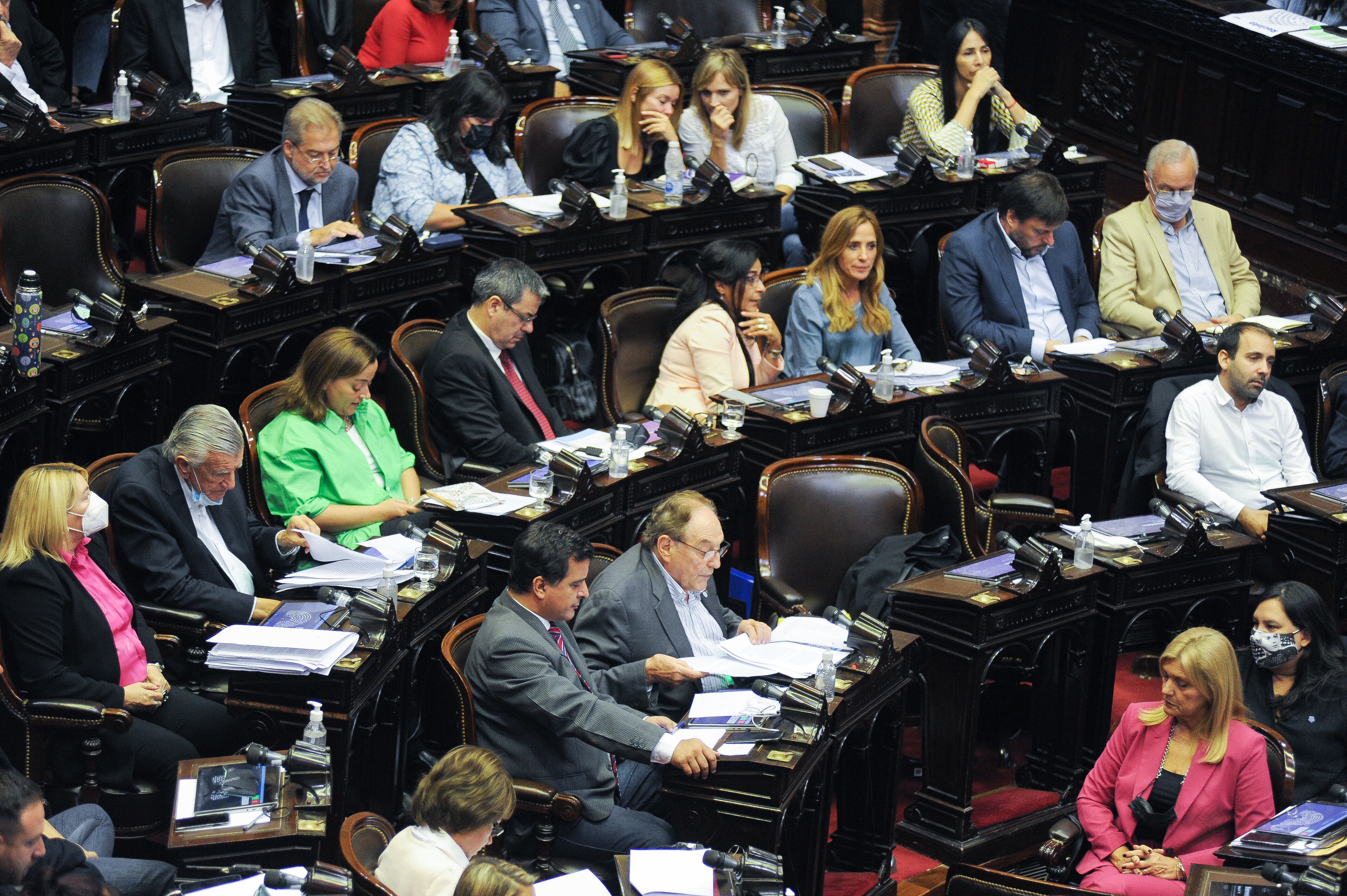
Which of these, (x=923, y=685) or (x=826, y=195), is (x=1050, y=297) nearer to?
(x=826, y=195)

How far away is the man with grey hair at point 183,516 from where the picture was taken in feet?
14.5

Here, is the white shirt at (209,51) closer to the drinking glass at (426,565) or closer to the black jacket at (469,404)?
the black jacket at (469,404)

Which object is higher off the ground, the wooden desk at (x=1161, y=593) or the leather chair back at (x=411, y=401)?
the leather chair back at (x=411, y=401)

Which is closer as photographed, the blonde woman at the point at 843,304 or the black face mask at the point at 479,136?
the blonde woman at the point at 843,304

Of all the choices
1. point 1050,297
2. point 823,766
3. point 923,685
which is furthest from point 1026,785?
point 1050,297

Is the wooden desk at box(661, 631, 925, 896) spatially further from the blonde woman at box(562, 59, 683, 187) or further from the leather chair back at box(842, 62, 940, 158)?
the leather chair back at box(842, 62, 940, 158)

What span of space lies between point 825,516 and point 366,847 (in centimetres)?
215

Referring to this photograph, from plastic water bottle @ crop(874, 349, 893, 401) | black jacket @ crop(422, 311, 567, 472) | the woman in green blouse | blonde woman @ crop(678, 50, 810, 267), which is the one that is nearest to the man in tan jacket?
blonde woman @ crop(678, 50, 810, 267)

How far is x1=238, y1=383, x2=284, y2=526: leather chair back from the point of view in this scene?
495 cm

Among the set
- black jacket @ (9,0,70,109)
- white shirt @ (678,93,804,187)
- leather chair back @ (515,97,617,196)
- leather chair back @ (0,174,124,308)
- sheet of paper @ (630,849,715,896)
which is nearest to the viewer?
sheet of paper @ (630,849,715,896)

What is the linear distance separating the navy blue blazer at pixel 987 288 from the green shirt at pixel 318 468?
2511 mm

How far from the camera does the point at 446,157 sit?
21.4 feet

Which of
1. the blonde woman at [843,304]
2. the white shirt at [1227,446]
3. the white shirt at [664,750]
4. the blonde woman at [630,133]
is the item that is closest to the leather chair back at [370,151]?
the blonde woman at [630,133]

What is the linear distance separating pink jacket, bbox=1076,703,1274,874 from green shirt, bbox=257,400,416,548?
7.08 feet
